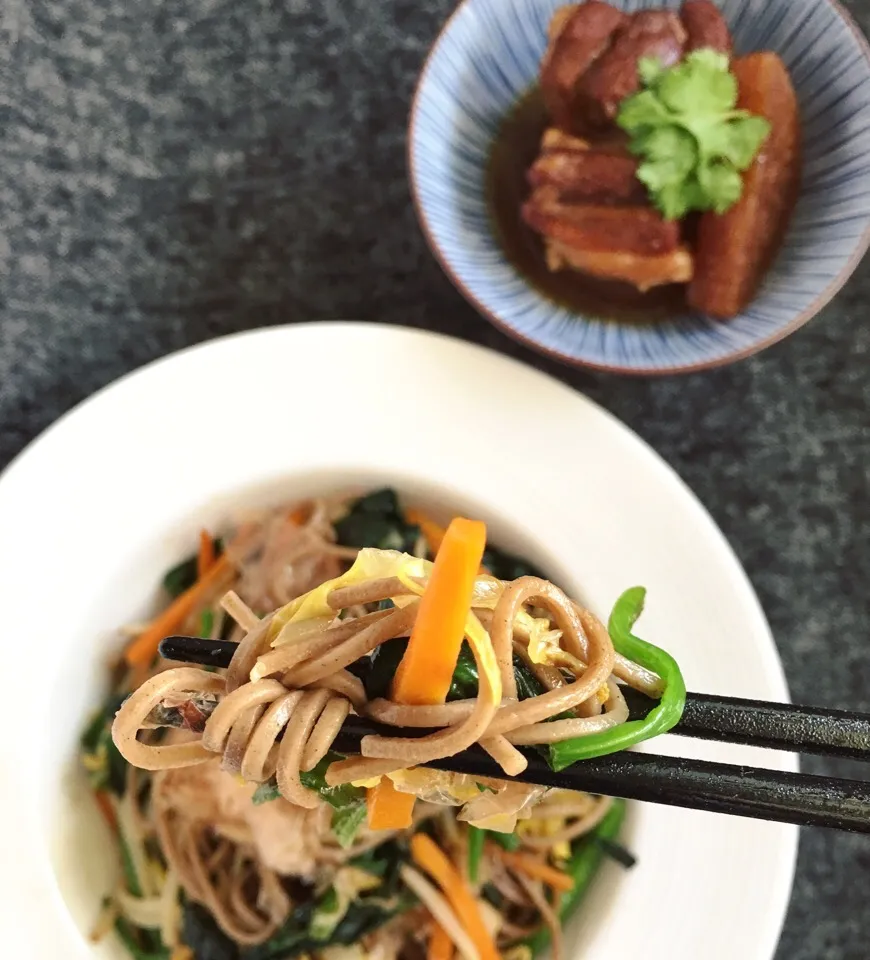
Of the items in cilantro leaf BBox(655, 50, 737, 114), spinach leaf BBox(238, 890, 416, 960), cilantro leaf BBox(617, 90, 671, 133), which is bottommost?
spinach leaf BBox(238, 890, 416, 960)

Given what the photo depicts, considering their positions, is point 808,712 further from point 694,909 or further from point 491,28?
point 491,28

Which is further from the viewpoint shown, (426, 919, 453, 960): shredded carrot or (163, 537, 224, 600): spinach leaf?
(163, 537, 224, 600): spinach leaf

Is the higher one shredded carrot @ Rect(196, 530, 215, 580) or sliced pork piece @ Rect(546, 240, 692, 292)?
sliced pork piece @ Rect(546, 240, 692, 292)

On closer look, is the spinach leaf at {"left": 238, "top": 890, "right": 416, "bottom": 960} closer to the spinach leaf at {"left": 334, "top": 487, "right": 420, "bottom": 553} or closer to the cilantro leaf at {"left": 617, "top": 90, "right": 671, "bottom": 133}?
the spinach leaf at {"left": 334, "top": 487, "right": 420, "bottom": 553}

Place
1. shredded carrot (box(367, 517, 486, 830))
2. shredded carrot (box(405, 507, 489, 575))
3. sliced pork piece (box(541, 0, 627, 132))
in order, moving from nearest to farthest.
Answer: shredded carrot (box(367, 517, 486, 830)) → sliced pork piece (box(541, 0, 627, 132)) → shredded carrot (box(405, 507, 489, 575))

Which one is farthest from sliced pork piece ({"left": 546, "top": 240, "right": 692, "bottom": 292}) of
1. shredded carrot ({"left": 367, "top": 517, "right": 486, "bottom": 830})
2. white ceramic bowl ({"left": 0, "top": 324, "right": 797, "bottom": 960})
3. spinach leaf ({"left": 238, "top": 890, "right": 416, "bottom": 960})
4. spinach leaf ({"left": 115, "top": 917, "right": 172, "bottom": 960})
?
spinach leaf ({"left": 115, "top": 917, "right": 172, "bottom": 960})

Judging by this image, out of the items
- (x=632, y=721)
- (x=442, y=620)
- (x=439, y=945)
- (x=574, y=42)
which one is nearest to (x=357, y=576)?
(x=442, y=620)
